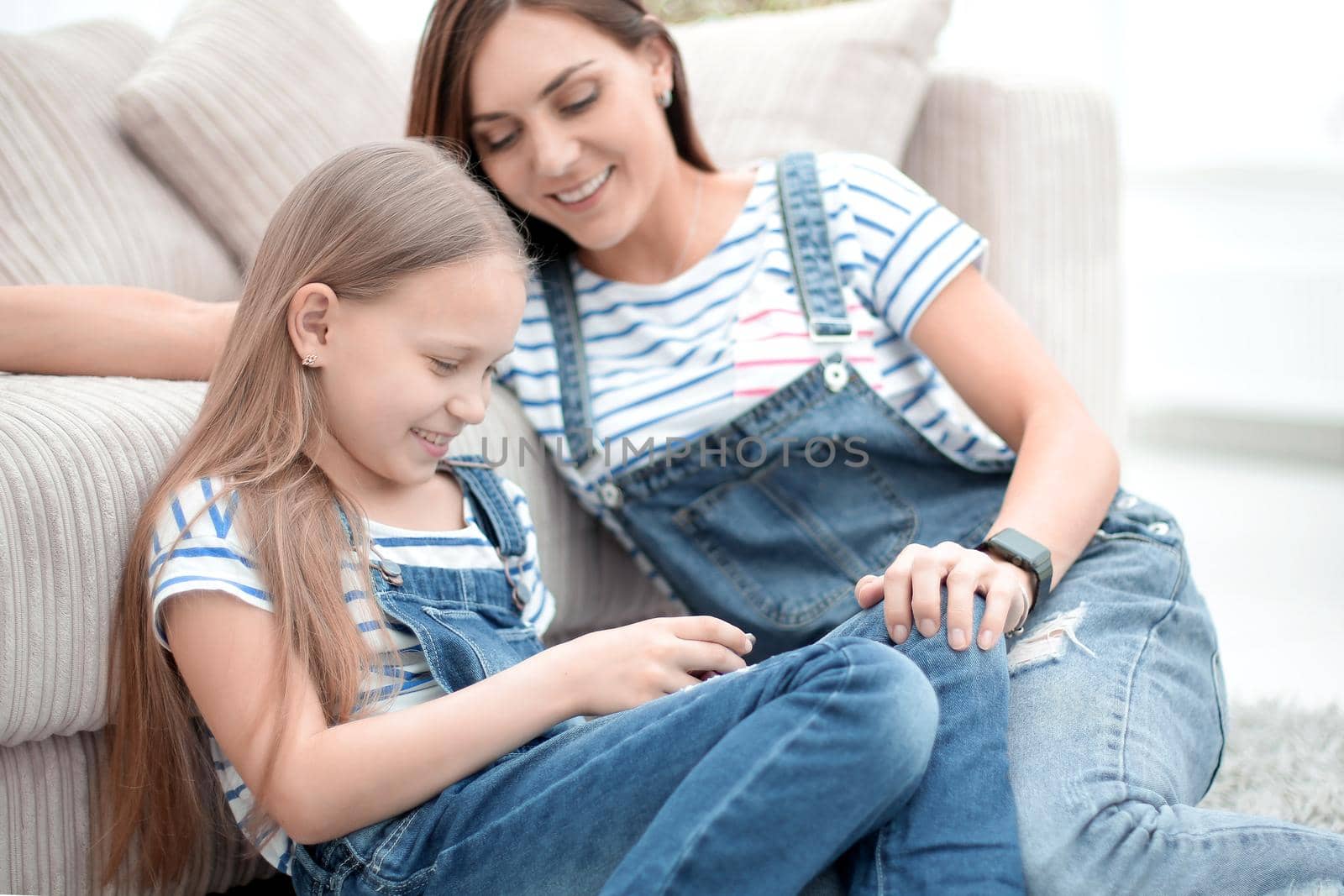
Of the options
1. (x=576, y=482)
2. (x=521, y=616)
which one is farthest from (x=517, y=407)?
(x=521, y=616)

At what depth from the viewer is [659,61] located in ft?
4.04

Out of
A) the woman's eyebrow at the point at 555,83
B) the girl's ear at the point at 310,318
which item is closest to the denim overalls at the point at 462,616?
the girl's ear at the point at 310,318

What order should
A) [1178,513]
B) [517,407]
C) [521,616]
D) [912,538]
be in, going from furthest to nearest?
[1178,513], [517,407], [912,538], [521,616]

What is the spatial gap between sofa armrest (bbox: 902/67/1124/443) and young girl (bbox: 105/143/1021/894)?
0.83 metres

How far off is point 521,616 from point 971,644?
0.37m

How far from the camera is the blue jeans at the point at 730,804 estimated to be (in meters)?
0.68

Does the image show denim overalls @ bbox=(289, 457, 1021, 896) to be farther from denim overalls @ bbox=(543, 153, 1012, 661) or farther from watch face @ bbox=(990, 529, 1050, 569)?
denim overalls @ bbox=(543, 153, 1012, 661)

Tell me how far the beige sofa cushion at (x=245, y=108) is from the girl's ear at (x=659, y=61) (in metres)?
0.39

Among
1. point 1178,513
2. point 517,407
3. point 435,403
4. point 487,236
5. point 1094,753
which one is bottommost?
point 1178,513

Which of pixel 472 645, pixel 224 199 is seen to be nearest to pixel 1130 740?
pixel 472 645

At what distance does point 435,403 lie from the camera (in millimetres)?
870

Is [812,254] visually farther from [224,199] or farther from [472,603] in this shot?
[224,199]

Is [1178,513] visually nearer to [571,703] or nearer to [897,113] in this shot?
[897,113]

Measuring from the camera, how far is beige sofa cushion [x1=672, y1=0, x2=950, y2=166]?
1.54 meters
